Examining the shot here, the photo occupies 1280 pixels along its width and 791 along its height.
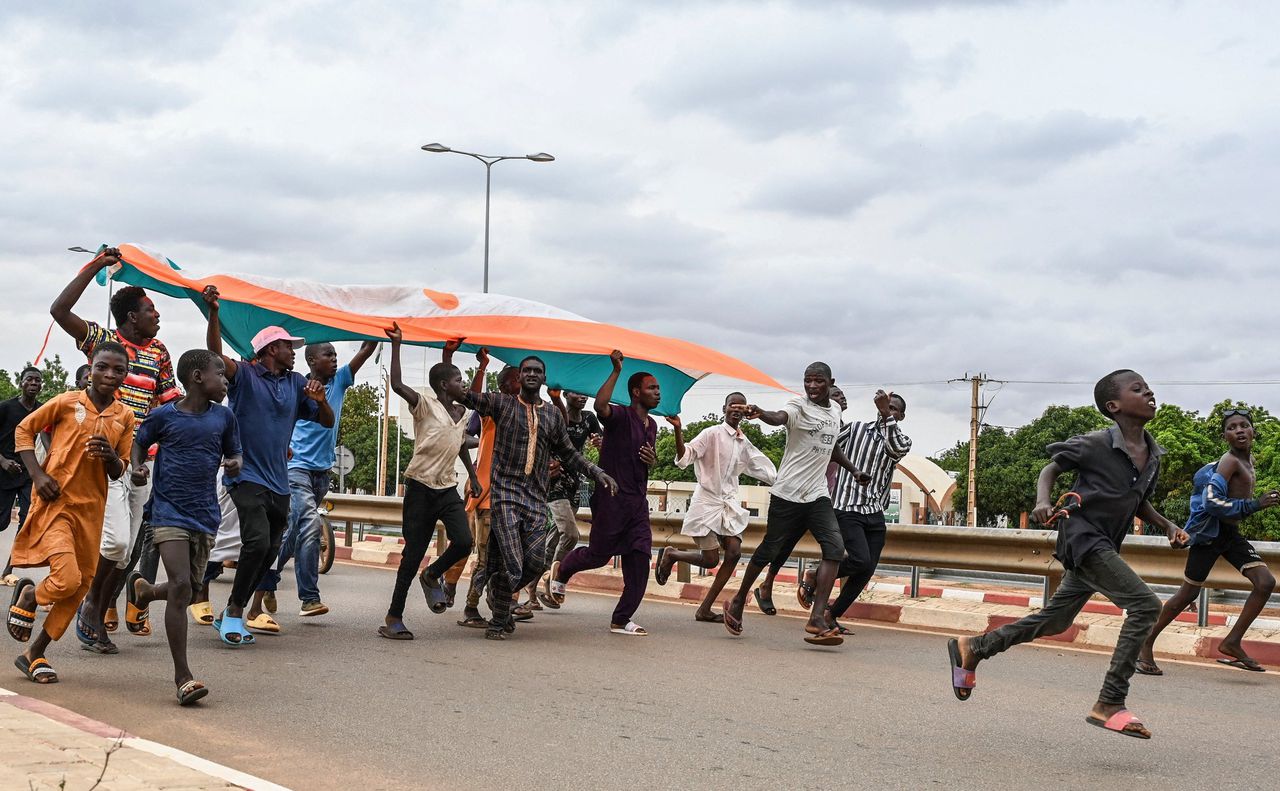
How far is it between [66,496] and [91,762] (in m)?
2.51

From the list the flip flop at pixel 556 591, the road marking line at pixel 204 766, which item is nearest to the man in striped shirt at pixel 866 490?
the flip flop at pixel 556 591

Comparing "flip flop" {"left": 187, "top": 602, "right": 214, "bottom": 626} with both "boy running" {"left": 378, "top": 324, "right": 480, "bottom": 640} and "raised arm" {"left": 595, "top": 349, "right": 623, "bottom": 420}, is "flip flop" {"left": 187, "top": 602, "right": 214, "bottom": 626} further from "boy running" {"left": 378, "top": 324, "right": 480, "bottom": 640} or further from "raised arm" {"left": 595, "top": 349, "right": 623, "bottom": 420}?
"raised arm" {"left": 595, "top": 349, "right": 623, "bottom": 420}

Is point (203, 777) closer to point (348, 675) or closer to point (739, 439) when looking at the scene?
point (348, 675)

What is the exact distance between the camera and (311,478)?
10.5m

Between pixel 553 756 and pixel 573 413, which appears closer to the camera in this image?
pixel 553 756

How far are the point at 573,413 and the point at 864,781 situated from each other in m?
7.05

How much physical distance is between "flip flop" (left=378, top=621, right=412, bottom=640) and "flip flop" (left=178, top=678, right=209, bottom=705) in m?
3.05

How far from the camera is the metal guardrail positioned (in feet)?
35.1

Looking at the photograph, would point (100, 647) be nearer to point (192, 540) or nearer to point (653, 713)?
point (192, 540)

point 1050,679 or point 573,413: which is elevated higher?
point 573,413

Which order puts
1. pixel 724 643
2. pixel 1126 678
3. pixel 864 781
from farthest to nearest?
pixel 724 643 < pixel 1126 678 < pixel 864 781

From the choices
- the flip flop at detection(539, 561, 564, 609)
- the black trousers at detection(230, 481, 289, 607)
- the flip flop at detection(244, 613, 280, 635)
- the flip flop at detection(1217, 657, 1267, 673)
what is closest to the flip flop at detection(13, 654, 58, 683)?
the black trousers at detection(230, 481, 289, 607)

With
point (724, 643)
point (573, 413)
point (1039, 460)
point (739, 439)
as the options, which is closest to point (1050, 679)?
point (724, 643)

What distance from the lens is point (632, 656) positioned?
9.21 metres
